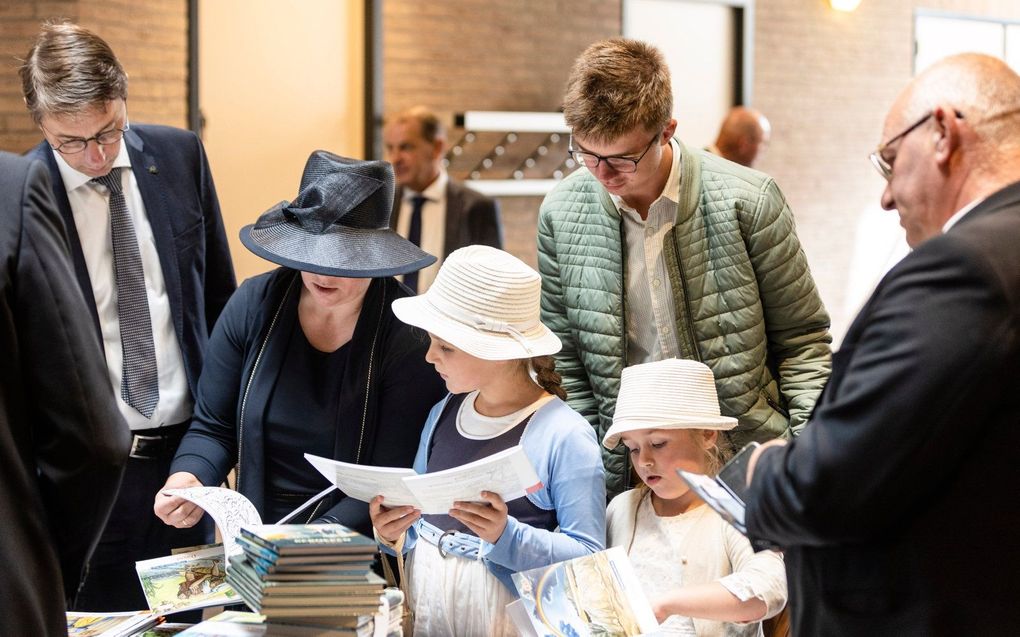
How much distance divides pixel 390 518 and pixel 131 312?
38.8 inches

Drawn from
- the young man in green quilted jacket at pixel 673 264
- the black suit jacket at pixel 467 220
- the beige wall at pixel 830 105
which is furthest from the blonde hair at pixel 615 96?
the beige wall at pixel 830 105

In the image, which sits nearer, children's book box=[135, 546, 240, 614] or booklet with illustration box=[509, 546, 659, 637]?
booklet with illustration box=[509, 546, 659, 637]

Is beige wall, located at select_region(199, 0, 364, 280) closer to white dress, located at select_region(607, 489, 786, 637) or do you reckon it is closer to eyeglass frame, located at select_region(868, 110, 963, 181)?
white dress, located at select_region(607, 489, 786, 637)

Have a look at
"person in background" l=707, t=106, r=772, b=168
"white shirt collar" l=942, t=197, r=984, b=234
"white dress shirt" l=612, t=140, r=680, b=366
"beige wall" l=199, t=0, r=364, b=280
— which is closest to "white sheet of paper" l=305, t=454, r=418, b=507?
"white dress shirt" l=612, t=140, r=680, b=366

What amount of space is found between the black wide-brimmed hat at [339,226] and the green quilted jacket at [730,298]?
0.42 m

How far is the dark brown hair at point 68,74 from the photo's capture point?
2566mm

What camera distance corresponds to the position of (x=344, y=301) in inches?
101

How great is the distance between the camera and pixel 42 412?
1713mm

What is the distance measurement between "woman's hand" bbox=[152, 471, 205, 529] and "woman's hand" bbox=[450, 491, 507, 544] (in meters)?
0.69

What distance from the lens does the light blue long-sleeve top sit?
2275 millimetres

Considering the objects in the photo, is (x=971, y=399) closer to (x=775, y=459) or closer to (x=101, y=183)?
(x=775, y=459)

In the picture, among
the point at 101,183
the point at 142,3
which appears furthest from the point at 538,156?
the point at 101,183

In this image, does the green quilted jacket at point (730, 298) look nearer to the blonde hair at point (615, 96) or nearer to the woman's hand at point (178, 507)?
the blonde hair at point (615, 96)

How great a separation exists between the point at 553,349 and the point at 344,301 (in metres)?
0.49
